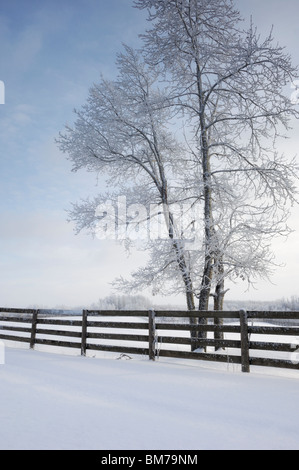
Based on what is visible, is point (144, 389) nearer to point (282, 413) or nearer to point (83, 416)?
point (83, 416)

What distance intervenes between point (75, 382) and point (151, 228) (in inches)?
295

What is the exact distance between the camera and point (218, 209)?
12.5 meters

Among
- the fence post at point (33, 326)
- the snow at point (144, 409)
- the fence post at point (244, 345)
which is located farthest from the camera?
the fence post at point (33, 326)

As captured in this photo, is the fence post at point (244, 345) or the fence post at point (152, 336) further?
the fence post at point (152, 336)

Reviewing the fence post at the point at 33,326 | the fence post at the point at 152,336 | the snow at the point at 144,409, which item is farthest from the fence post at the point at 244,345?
the fence post at the point at 33,326

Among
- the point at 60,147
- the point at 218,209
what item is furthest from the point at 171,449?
the point at 60,147

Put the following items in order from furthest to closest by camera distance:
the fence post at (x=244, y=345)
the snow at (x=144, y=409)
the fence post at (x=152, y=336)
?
the fence post at (x=152, y=336) → the fence post at (x=244, y=345) → the snow at (x=144, y=409)

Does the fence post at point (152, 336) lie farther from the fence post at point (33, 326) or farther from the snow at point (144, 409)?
the fence post at point (33, 326)

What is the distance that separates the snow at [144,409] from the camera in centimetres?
354

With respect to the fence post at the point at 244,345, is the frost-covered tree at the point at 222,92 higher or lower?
higher

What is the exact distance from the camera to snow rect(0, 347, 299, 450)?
11.6ft

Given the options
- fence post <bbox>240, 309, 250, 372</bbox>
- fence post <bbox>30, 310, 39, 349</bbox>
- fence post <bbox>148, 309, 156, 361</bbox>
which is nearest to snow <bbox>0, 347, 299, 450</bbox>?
fence post <bbox>240, 309, 250, 372</bbox>

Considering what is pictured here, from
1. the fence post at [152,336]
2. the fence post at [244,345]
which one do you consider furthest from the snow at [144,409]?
the fence post at [152,336]

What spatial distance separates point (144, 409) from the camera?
Answer: 4.59 m
